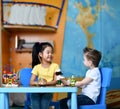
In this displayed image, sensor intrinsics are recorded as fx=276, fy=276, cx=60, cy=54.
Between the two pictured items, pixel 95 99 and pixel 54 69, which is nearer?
pixel 95 99

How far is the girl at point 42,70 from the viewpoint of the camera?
2320mm

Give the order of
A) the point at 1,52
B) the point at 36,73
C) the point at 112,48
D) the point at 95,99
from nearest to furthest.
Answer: the point at 95,99 < the point at 36,73 < the point at 1,52 < the point at 112,48

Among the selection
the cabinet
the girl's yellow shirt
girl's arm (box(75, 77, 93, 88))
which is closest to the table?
girl's arm (box(75, 77, 93, 88))

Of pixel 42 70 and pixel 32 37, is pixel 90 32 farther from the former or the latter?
pixel 42 70

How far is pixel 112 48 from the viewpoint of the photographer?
163 inches

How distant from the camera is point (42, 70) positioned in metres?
2.45

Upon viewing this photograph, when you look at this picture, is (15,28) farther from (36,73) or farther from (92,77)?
(92,77)

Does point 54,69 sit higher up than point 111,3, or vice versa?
point 111,3

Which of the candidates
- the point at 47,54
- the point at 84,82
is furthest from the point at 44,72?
the point at 84,82

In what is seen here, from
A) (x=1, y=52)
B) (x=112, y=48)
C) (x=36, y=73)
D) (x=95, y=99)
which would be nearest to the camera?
(x=95, y=99)

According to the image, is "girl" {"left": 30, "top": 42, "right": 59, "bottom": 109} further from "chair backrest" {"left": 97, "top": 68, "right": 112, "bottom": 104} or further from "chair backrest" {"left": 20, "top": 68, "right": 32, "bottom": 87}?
"chair backrest" {"left": 97, "top": 68, "right": 112, "bottom": 104}

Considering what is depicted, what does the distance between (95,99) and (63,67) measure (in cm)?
192

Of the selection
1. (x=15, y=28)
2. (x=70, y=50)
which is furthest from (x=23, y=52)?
(x=70, y=50)

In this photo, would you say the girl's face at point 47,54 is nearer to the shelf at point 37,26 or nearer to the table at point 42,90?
the table at point 42,90
